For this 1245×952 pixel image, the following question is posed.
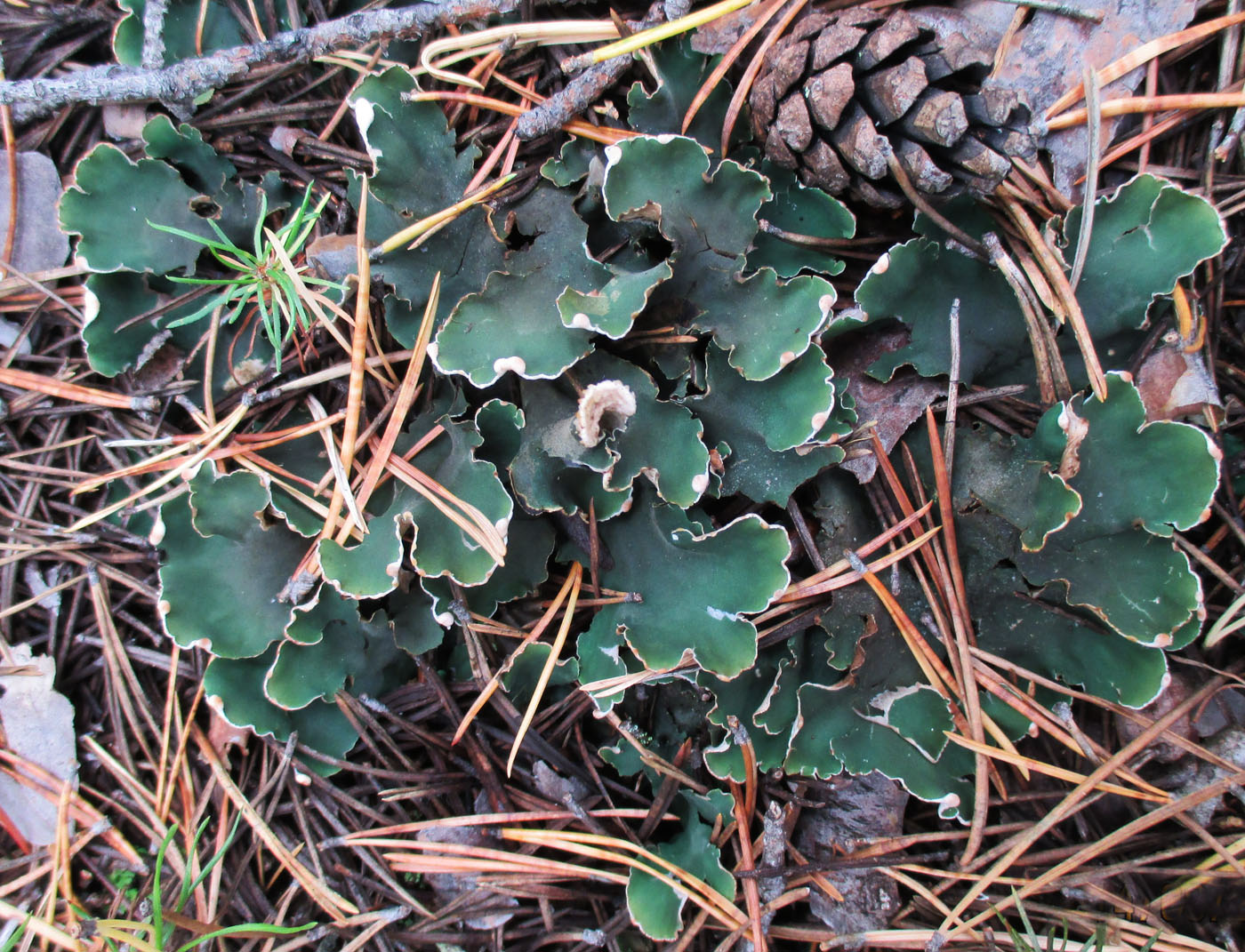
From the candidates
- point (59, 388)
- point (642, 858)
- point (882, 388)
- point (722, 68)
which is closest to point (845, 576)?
point (882, 388)

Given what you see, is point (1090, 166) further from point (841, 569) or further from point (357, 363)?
point (357, 363)

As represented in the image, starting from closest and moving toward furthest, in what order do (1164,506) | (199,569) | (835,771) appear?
1. (1164,506)
2. (835,771)
3. (199,569)

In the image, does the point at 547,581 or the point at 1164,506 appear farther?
the point at 547,581

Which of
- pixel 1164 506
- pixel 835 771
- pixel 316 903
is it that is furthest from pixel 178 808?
pixel 1164 506

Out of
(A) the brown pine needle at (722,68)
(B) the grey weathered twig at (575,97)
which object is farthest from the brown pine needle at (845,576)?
(B) the grey weathered twig at (575,97)

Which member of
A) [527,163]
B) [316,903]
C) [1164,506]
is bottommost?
[316,903]

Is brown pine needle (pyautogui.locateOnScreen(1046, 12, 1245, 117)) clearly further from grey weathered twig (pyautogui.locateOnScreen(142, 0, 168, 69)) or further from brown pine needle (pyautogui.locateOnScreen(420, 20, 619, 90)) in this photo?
grey weathered twig (pyautogui.locateOnScreen(142, 0, 168, 69))

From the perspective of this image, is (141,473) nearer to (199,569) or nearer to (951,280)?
(199,569)

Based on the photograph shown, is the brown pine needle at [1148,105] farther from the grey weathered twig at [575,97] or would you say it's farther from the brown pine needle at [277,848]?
the brown pine needle at [277,848]
